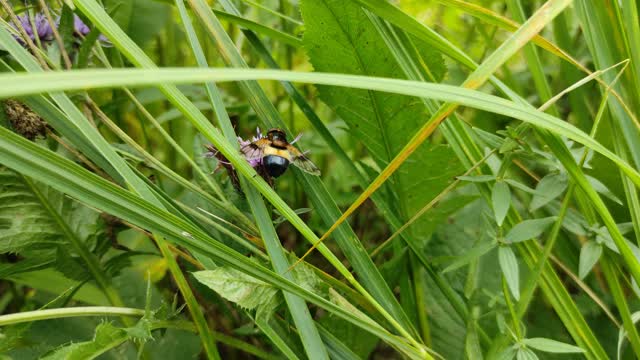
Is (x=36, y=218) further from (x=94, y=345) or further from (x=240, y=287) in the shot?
(x=240, y=287)

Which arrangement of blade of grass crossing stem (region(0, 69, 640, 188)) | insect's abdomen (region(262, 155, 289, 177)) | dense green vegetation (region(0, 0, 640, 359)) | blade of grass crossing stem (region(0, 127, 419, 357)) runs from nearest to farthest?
blade of grass crossing stem (region(0, 69, 640, 188)) → blade of grass crossing stem (region(0, 127, 419, 357)) → dense green vegetation (region(0, 0, 640, 359)) → insect's abdomen (region(262, 155, 289, 177))

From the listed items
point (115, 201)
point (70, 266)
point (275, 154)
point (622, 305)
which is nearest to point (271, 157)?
point (275, 154)

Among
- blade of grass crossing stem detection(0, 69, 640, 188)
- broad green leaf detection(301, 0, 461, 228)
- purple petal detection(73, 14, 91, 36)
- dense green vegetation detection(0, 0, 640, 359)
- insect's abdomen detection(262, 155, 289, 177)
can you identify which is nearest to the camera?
blade of grass crossing stem detection(0, 69, 640, 188)

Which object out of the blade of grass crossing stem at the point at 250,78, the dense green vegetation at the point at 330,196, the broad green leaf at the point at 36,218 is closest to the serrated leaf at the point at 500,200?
the dense green vegetation at the point at 330,196

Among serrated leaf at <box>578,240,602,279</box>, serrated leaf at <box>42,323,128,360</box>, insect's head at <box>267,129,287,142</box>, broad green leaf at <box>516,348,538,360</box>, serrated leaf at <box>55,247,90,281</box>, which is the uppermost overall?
insect's head at <box>267,129,287,142</box>

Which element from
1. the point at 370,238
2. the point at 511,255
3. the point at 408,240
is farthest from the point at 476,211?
the point at 511,255

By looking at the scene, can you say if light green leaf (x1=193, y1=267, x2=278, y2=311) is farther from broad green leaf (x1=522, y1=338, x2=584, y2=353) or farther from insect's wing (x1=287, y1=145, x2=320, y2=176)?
broad green leaf (x1=522, y1=338, x2=584, y2=353)

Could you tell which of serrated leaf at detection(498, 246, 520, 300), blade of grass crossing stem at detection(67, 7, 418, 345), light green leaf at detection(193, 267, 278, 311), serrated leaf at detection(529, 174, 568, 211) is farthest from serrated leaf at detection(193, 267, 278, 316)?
serrated leaf at detection(529, 174, 568, 211)

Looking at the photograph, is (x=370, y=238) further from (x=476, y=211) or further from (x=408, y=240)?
(x=408, y=240)
